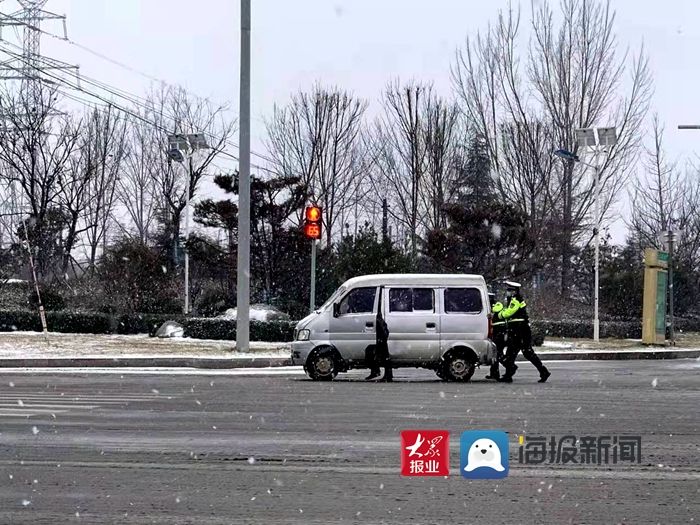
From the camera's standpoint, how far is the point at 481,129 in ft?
151

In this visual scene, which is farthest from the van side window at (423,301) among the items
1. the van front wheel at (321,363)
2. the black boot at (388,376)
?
the van front wheel at (321,363)

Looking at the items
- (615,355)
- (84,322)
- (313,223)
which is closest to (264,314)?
(84,322)

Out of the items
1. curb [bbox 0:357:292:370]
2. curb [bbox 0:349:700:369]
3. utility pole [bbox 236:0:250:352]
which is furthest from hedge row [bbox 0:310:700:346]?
curb [bbox 0:357:292:370]

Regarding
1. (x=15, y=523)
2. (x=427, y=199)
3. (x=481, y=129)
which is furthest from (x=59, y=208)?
(x=15, y=523)

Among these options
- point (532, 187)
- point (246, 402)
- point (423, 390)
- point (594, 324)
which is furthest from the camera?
point (532, 187)

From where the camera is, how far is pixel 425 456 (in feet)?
28.1

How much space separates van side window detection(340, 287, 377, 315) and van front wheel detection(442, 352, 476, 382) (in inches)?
64.2

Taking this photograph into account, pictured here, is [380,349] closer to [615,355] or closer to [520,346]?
[520,346]

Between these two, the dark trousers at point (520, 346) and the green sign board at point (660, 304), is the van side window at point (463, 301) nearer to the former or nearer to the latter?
the dark trousers at point (520, 346)

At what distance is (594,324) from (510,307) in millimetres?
15883

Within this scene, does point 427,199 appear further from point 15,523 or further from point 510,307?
point 15,523

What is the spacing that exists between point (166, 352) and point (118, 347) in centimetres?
217

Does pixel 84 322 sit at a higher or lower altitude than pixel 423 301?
lower

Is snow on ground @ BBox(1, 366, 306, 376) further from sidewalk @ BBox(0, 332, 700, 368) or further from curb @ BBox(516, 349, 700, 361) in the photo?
curb @ BBox(516, 349, 700, 361)
